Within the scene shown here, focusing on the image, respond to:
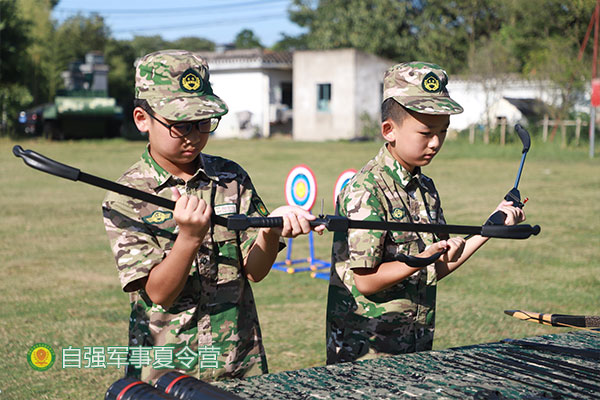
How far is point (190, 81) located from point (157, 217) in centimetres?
41

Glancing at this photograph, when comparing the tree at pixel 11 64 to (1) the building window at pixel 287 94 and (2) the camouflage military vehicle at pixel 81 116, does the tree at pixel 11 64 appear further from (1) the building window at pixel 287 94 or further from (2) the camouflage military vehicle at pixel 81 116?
(1) the building window at pixel 287 94

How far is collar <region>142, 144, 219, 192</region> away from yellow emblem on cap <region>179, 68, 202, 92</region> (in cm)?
24

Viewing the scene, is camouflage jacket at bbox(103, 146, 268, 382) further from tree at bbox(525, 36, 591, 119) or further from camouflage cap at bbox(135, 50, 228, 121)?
tree at bbox(525, 36, 591, 119)

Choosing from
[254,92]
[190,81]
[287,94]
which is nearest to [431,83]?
[190,81]

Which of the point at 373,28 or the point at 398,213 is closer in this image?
the point at 398,213

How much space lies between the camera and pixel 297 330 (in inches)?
202

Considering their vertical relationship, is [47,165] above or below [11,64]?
below

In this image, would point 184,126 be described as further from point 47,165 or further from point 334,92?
point 334,92

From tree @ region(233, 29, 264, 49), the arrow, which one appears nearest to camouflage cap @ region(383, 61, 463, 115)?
the arrow

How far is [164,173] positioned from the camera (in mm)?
2273

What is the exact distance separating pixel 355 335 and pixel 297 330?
261 centimetres

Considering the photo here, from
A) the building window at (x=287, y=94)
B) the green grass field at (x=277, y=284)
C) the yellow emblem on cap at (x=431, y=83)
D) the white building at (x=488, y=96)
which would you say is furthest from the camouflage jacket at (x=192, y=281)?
the building window at (x=287, y=94)

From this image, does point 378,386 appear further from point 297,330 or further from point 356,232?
point 297,330

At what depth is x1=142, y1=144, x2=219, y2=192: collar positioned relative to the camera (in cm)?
226
